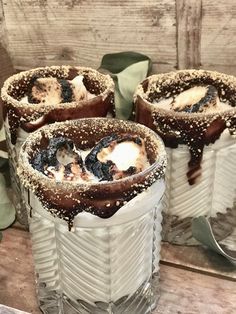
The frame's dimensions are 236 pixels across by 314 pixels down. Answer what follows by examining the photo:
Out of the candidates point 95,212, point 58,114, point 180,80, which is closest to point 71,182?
point 95,212

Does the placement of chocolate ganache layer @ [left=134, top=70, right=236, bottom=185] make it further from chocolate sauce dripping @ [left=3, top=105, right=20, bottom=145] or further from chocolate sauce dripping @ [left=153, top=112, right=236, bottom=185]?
chocolate sauce dripping @ [left=3, top=105, right=20, bottom=145]

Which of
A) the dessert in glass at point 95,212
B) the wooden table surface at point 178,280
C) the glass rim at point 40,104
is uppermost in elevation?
the glass rim at point 40,104

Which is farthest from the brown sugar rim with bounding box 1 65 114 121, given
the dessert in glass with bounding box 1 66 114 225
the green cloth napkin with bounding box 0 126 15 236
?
the green cloth napkin with bounding box 0 126 15 236

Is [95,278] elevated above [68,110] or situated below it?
below

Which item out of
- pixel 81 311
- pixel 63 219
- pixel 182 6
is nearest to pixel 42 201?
pixel 63 219

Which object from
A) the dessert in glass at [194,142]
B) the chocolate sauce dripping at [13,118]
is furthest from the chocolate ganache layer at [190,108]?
the chocolate sauce dripping at [13,118]

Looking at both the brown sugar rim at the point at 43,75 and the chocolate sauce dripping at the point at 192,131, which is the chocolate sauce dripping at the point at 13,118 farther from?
the chocolate sauce dripping at the point at 192,131

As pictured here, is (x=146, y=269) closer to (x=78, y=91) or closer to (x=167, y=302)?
(x=167, y=302)
